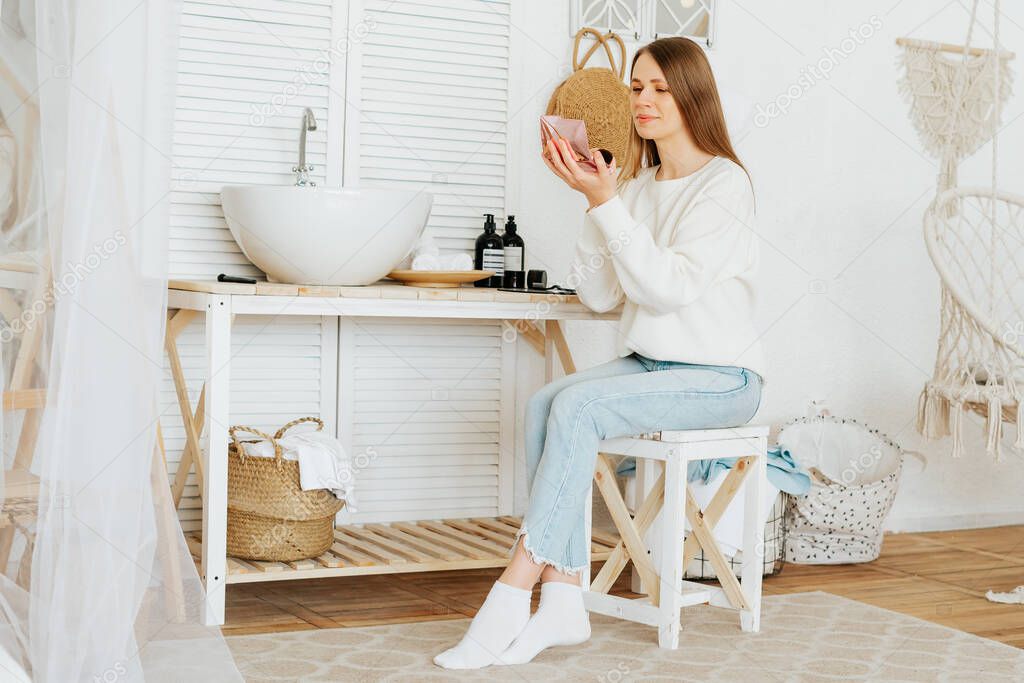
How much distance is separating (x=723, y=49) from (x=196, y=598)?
2294 millimetres

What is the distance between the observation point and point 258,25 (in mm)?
2889

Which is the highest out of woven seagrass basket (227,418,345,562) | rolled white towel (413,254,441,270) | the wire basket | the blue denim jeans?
rolled white towel (413,254,441,270)

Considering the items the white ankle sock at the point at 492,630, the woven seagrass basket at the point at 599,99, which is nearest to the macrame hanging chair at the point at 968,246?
the woven seagrass basket at the point at 599,99

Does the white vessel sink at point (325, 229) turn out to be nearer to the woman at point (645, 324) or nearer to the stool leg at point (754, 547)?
the woman at point (645, 324)

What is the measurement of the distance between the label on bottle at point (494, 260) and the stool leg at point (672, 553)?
2.67ft

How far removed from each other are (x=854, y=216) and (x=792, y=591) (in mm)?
1284

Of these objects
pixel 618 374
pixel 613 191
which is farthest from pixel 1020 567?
pixel 613 191

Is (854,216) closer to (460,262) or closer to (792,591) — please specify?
(792,591)

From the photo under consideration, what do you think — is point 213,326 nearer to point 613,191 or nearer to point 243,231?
point 243,231

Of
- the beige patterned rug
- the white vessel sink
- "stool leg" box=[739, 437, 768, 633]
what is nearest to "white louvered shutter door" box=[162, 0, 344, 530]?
the white vessel sink

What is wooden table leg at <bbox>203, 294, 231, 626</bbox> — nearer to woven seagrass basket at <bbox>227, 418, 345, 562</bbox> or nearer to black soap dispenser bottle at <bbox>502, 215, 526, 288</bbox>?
woven seagrass basket at <bbox>227, 418, 345, 562</bbox>

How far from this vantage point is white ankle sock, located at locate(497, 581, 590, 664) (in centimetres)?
221

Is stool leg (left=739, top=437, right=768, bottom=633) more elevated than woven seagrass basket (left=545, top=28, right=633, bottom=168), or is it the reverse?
woven seagrass basket (left=545, top=28, right=633, bottom=168)

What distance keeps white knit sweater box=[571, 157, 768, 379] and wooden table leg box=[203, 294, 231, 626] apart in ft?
2.46
